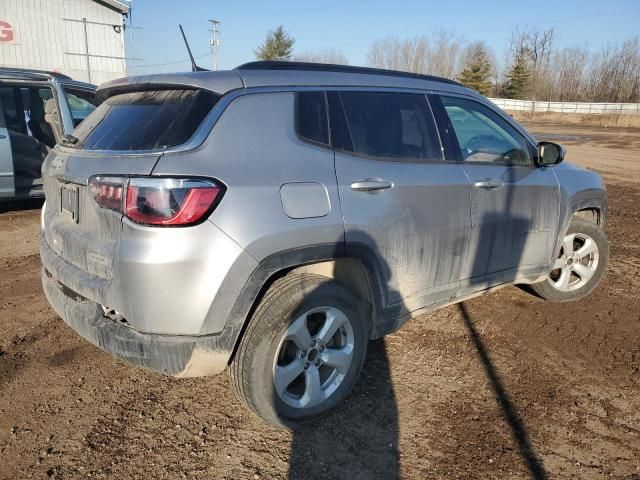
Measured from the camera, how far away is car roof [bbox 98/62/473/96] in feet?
8.32

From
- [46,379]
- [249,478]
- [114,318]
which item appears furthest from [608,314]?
[46,379]

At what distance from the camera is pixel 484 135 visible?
3.71 metres

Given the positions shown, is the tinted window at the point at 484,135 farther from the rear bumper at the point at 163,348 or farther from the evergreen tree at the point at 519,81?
the evergreen tree at the point at 519,81

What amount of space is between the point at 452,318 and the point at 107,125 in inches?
117

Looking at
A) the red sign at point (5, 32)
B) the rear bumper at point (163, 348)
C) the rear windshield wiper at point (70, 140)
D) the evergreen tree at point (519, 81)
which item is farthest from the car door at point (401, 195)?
the evergreen tree at point (519, 81)

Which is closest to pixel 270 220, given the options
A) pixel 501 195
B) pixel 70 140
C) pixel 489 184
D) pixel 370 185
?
pixel 370 185

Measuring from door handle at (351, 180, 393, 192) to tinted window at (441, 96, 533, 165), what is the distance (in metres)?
0.86

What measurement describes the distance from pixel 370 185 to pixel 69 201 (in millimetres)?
1646

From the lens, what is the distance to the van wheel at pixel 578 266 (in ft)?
14.3

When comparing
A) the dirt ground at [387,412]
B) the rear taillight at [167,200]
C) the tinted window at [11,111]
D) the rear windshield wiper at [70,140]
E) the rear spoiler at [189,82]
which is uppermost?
the rear spoiler at [189,82]

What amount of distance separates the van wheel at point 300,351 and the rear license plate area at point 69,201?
3.71 feet

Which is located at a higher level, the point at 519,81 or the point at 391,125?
the point at 519,81

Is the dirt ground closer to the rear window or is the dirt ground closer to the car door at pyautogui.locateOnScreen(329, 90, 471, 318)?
the car door at pyautogui.locateOnScreen(329, 90, 471, 318)

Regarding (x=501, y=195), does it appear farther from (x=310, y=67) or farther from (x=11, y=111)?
(x=11, y=111)
